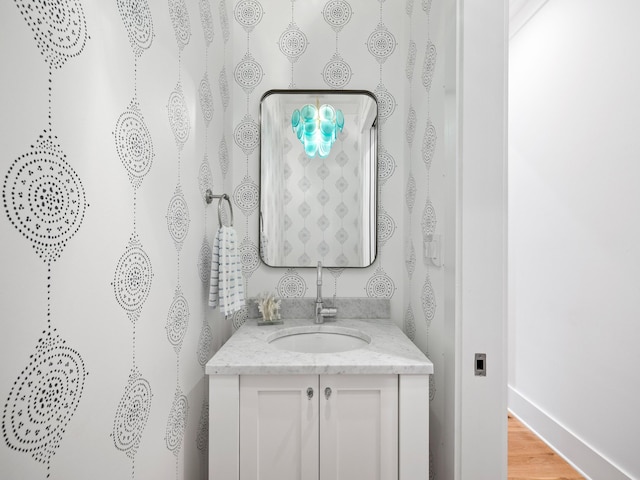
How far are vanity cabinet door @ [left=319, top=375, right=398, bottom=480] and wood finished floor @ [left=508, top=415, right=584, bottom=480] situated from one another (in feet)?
3.67

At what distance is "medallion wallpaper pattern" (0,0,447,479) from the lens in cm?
54

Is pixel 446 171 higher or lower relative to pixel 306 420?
higher

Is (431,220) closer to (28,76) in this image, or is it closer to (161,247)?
(161,247)

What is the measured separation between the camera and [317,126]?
5.30 feet

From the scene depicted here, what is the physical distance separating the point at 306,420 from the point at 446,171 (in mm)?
964

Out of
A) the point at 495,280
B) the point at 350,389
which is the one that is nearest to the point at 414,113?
the point at 495,280

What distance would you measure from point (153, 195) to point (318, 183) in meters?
0.88

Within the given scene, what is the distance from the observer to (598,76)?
5.41 ft

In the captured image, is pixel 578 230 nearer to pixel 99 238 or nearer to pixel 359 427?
pixel 359 427

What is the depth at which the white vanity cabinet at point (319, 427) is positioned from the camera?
1048mm

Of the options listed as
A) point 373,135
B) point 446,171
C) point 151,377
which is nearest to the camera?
point 151,377

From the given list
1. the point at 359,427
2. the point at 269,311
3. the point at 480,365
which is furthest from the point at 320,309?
the point at 480,365

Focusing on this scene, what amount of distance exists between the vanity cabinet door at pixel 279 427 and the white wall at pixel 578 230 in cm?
150

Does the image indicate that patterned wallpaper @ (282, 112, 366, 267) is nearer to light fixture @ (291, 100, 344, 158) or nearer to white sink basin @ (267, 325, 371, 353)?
light fixture @ (291, 100, 344, 158)
